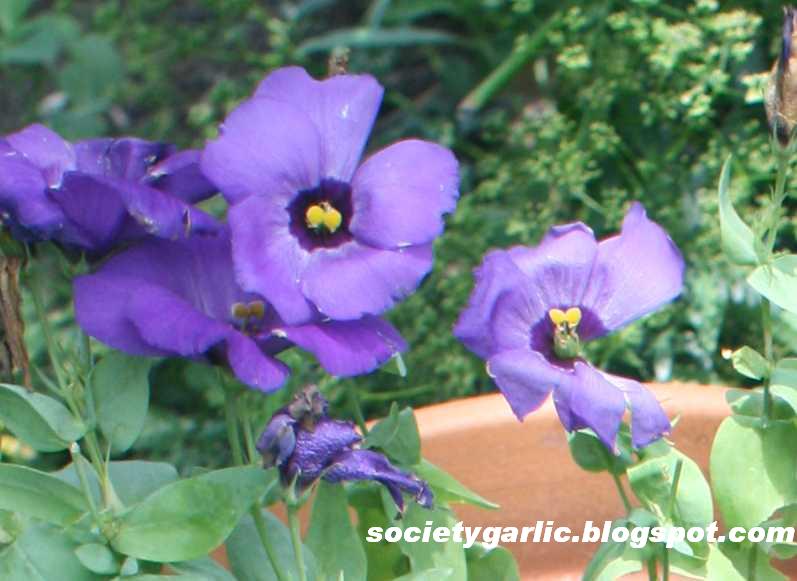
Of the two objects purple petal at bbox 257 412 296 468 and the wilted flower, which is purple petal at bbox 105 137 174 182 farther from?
the wilted flower

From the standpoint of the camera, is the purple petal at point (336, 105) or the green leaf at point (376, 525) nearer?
the purple petal at point (336, 105)

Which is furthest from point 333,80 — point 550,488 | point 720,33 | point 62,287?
point 62,287

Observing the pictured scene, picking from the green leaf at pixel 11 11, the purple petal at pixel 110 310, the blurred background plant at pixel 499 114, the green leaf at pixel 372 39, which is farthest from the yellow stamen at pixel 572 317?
the green leaf at pixel 11 11

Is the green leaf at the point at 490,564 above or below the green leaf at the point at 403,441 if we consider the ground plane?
below

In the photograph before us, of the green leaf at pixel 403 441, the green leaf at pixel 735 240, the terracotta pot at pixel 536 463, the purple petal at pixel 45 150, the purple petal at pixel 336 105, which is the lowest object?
the terracotta pot at pixel 536 463

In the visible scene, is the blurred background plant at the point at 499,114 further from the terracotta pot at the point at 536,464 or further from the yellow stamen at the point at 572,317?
the yellow stamen at the point at 572,317

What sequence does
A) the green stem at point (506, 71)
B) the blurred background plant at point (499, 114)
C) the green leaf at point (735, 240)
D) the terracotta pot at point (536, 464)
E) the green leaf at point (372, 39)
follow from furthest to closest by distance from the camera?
the green leaf at point (372, 39) → the green stem at point (506, 71) → the blurred background plant at point (499, 114) → the terracotta pot at point (536, 464) → the green leaf at point (735, 240)

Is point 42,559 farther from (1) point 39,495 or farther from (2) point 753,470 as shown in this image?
(2) point 753,470

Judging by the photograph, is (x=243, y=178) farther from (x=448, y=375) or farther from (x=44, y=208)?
(x=448, y=375)

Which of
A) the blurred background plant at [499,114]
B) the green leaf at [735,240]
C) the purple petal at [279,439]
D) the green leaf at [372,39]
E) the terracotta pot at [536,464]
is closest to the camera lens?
the purple petal at [279,439]
